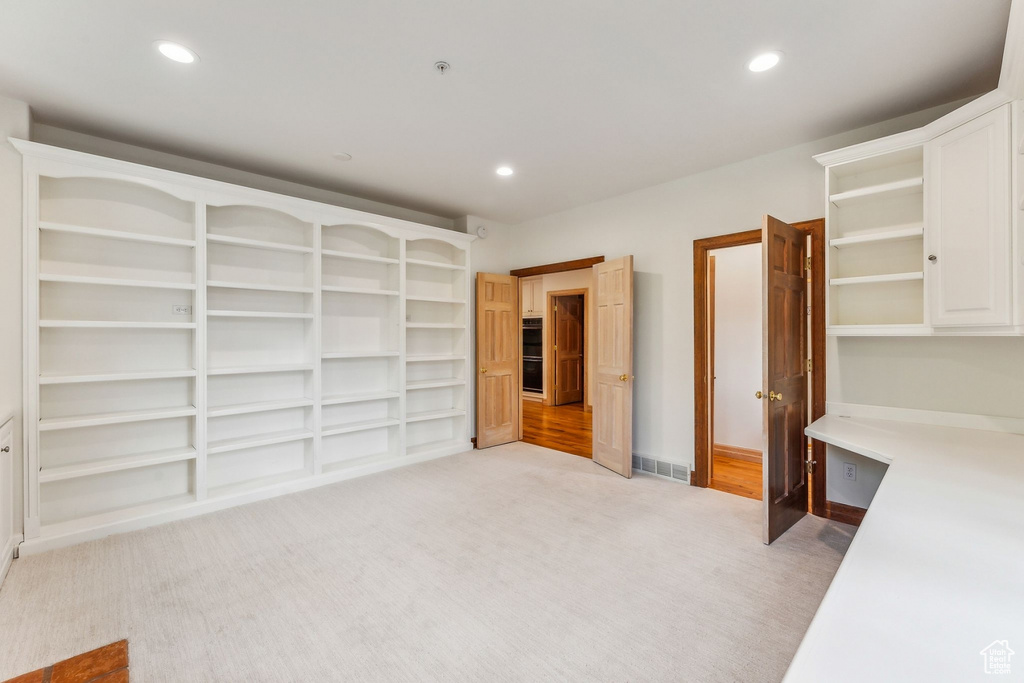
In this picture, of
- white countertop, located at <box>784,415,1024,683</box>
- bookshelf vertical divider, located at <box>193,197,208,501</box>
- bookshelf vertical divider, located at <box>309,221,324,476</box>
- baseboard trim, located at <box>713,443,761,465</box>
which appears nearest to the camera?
white countertop, located at <box>784,415,1024,683</box>

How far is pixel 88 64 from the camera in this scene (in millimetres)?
2277

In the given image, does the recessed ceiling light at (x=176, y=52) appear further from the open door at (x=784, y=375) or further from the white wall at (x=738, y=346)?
the white wall at (x=738, y=346)

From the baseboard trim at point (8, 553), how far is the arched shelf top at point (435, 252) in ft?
11.8

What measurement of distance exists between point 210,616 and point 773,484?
3.19 m

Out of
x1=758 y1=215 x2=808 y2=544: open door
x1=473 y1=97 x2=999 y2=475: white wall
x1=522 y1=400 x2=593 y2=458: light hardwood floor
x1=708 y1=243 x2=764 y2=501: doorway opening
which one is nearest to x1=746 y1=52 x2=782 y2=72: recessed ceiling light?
x1=758 y1=215 x2=808 y2=544: open door

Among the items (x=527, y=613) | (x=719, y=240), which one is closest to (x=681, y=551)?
(x=527, y=613)

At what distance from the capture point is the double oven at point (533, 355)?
8.56m

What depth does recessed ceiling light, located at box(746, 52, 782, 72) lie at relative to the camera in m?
2.19

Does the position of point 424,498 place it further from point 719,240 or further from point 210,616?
point 719,240

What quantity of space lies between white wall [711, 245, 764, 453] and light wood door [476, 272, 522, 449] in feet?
7.64

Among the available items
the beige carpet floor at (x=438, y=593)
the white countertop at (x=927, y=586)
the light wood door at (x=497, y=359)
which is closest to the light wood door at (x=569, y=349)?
the light wood door at (x=497, y=359)

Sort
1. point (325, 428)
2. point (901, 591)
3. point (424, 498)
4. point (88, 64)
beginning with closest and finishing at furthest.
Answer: point (901, 591)
point (88, 64)
point (424, 498)
point (325, 428)

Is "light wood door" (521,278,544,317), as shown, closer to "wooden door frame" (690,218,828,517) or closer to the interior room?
the interior room

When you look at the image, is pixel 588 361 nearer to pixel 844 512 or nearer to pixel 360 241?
pixel 360 241
